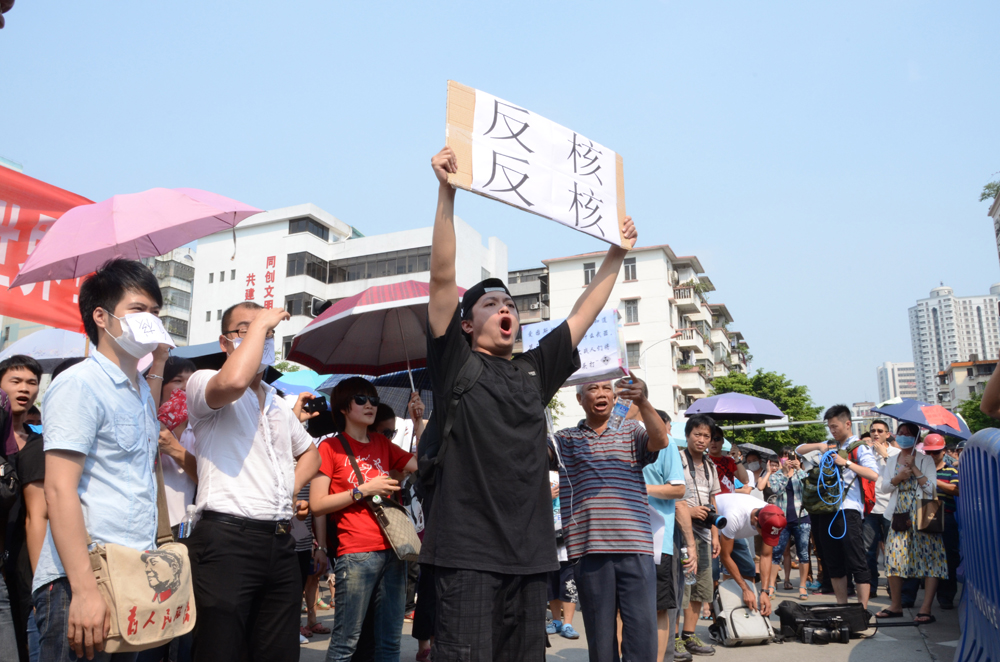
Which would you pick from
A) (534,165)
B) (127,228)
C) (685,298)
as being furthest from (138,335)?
(685,298)

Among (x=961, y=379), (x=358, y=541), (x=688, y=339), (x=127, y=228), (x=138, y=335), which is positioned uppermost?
(x=961, y=379)

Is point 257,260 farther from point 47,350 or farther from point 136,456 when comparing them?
point 136,456

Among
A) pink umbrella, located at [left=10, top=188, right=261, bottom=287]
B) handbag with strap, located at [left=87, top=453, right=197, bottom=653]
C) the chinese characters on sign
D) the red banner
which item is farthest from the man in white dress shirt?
the chinese characters on sign

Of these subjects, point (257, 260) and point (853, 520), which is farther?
point (257, 260)

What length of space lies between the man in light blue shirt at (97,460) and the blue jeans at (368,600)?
1413mm

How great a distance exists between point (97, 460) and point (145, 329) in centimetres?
49

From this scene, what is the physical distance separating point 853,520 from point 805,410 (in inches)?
1768

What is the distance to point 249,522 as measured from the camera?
309 cm

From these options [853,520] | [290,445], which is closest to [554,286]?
[853,520]

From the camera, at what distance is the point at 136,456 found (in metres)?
2.74

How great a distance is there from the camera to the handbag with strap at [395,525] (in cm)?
409

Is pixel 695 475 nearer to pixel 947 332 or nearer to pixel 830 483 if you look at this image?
pixel 830 483

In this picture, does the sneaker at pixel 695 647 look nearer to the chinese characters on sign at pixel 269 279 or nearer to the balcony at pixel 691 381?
the chinese characters on sign at pixel 269 279

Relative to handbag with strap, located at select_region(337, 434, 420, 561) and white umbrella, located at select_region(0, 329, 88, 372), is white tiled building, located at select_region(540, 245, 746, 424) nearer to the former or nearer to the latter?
white umbrella, located at select_region(0, 329, 88, 372)
